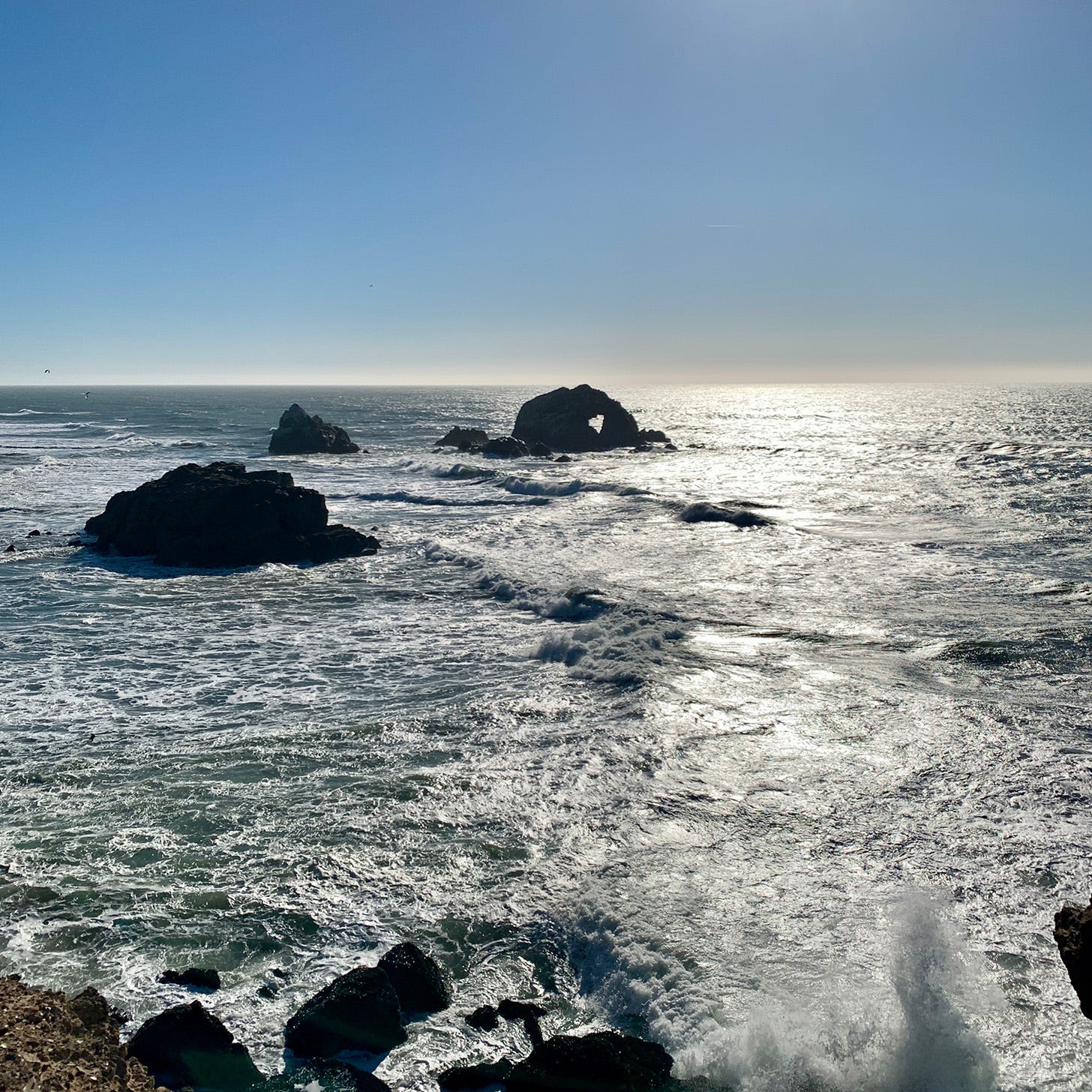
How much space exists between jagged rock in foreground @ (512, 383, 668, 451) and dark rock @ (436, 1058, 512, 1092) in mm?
70845

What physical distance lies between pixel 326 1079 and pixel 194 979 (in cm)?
174

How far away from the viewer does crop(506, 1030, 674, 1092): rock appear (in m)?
6.47

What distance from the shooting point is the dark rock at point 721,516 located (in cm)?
3400

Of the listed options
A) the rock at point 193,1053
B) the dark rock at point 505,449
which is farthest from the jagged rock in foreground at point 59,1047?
the dark rock at point 505,449

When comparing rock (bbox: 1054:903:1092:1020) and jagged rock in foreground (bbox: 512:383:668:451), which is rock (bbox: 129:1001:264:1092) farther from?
jagged rock in foreground (bbox: 512:383:668:451)

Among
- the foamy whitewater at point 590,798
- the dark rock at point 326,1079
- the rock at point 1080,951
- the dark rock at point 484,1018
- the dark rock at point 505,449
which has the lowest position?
the dark rock at point 326,1079

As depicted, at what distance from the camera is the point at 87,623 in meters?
19.7

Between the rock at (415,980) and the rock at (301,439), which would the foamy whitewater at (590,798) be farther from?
the rock at (301,439)

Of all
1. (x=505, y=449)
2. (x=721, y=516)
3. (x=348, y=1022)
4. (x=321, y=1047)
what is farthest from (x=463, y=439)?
(x=321, y=1047)

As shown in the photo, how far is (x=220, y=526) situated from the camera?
92.9ft

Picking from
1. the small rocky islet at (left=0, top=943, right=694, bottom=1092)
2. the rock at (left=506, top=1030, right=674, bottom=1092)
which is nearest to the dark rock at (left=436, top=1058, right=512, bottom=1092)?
the small rocky islet at (left=0, top=943, right=694, bottom=1092)

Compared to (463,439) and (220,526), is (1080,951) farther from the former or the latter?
(463,439)

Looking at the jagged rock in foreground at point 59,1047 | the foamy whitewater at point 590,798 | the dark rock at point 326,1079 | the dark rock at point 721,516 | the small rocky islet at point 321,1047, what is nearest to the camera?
the jagged rock in foreground at point 59,1047

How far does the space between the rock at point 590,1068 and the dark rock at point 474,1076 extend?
4.2 inches
